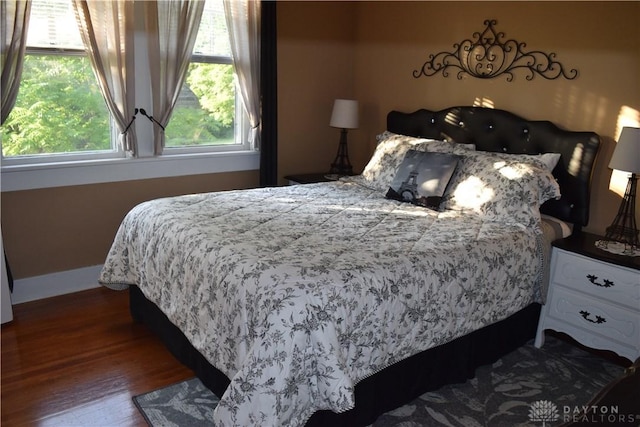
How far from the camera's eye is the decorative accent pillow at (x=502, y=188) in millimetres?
2832

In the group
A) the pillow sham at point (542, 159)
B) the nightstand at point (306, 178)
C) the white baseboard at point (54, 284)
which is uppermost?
the pillow sham at point (542, 159)

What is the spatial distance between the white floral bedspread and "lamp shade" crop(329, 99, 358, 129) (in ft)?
3.99

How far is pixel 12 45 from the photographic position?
2998 millimetres

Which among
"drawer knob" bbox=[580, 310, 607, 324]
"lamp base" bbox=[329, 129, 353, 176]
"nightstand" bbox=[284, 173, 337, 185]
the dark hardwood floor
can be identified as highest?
"lamp base" bbox=[329, 129, 353, 176]

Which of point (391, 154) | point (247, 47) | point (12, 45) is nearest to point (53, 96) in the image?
point (12, 45)

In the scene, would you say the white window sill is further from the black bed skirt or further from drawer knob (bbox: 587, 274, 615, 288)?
drawer knob (bbox: 587, 274, 615, 288)

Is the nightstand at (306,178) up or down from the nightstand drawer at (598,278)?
up

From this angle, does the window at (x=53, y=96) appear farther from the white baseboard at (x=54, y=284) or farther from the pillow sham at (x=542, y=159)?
the pillow sham at (x=542, y=159)

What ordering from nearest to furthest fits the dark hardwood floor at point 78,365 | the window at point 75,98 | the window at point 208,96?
the dark hardwood floor at point 78,365
the window at point 75,98
the window at point 208,96

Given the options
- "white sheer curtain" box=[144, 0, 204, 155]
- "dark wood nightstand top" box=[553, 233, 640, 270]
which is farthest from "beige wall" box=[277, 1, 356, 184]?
"dark wood nightstand top" box=[553, 233, 640, 270]

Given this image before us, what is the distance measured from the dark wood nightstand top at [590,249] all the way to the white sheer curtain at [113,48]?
110 inches

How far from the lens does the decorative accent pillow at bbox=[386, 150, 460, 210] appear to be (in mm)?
3102

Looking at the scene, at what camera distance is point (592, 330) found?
8.90ft

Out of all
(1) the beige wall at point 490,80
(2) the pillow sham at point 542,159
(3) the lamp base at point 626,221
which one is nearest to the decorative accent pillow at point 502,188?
(2) the pillow sham at point 542,159
